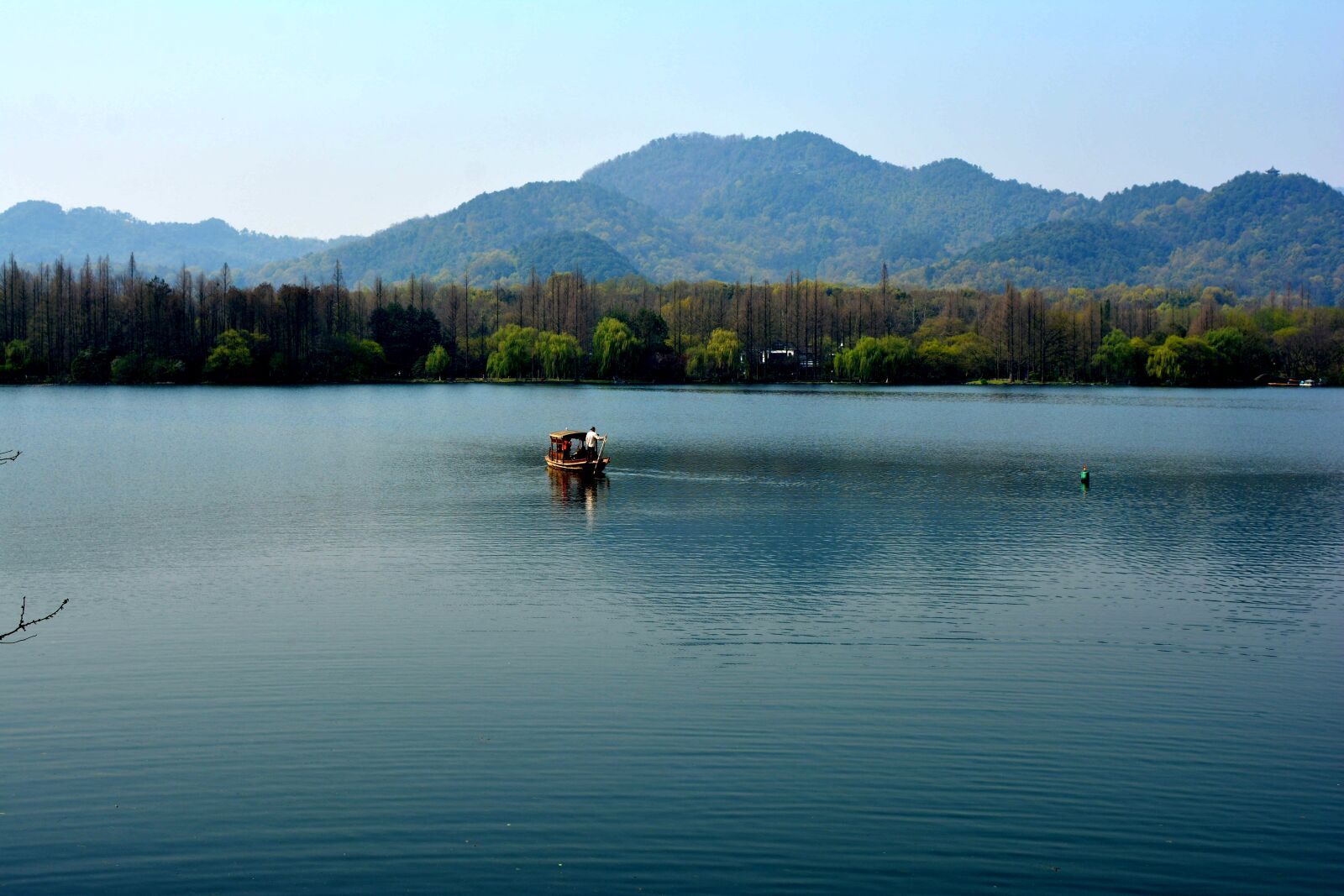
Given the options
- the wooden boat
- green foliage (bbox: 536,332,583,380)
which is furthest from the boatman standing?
green foliage (bbox: 536,332,583,380)

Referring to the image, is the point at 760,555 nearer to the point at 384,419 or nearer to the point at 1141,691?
the point at 1141,691

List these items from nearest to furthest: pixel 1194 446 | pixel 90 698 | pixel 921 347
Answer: pixel 90 698
pixel 1194 446
pixel 921 347

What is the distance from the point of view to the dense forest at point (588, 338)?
127m

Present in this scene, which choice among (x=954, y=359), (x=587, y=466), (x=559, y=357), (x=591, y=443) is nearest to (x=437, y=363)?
(x=559, y=357)

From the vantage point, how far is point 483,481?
137ft

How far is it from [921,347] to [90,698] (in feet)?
484

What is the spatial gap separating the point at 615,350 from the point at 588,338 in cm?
1533

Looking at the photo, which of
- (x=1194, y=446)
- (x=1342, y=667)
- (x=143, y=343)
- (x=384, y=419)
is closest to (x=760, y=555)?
(x=1342, y=667)

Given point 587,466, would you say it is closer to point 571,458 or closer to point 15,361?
point 571,458

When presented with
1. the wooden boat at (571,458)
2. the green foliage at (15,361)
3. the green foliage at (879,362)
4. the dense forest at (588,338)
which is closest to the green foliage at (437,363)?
the dense forest at (588,338)

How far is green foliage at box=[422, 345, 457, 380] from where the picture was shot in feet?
463

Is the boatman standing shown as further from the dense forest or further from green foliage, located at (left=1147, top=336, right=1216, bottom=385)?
green foliage, located at (left=1147, top=336, right=1216, bottom=385)

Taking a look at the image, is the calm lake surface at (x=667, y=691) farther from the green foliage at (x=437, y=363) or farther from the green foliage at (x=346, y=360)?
the green foliage at (x=437, y=363)

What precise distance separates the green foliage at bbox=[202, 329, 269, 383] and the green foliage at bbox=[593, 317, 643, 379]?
40.0 m
